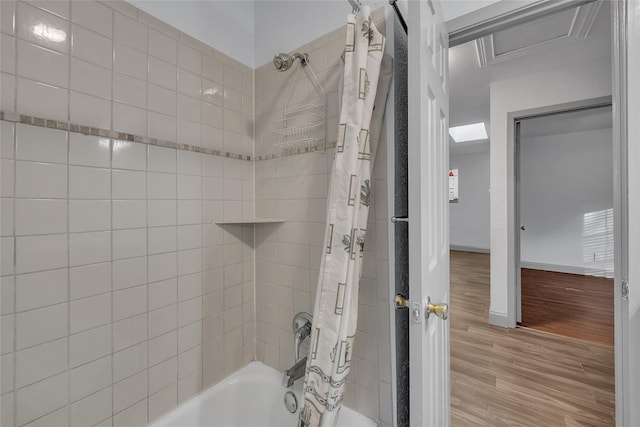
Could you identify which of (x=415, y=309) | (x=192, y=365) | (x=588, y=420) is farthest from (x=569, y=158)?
(x=192, y=365)

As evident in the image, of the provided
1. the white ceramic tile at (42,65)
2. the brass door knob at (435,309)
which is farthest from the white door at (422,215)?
the white ceramic tile at (42,65)

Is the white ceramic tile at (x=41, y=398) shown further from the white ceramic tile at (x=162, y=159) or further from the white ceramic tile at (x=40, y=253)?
the white ceramic tile at (x=162, y=159)

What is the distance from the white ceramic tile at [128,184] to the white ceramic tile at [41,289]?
Answer: 32cm

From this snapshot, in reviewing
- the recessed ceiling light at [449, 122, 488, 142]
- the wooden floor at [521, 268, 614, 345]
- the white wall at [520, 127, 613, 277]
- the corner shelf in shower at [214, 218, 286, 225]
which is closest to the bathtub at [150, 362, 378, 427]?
the corner shelf in shower at [214, 218, 286, 225]

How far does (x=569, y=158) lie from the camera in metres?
4.66

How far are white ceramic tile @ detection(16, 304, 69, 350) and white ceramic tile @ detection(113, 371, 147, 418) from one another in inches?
12.1

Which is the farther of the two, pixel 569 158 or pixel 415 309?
pixel 569 158

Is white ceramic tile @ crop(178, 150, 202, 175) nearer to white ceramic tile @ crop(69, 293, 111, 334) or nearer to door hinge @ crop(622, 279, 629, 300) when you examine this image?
white ceramic tile @ crop(69, 293, 111, 334)

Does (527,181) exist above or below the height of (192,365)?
above

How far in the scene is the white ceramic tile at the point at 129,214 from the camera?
1062 mm

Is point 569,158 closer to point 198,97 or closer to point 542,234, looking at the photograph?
point 542,234

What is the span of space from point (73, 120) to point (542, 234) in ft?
20.8

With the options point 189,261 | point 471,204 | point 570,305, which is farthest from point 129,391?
point 471,204

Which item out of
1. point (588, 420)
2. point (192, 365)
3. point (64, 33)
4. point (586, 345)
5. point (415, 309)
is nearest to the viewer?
point (415, 309)
